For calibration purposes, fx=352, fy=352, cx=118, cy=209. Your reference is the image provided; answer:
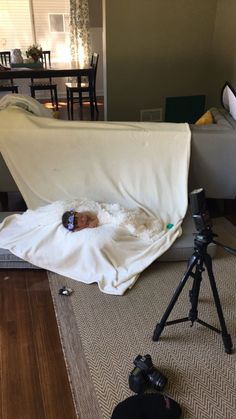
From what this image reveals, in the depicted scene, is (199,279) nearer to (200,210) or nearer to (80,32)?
(200,210)

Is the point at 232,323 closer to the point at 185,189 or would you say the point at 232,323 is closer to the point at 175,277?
the point at 175,277

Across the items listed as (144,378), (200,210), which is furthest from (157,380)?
(200,210)

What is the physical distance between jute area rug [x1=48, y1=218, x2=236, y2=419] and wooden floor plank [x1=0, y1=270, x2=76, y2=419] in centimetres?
5

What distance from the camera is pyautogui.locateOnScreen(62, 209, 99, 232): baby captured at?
2.08 metres

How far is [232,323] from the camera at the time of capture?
5.62 feet

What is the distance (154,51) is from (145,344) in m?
3.88

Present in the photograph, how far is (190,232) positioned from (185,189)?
0.30 meters

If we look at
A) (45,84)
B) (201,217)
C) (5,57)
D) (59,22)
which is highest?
(59,22)

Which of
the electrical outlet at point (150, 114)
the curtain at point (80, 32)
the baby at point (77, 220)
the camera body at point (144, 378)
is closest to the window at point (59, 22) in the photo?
the curtain at point (80, 32)

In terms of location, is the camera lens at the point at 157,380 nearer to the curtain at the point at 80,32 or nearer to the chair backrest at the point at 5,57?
the chair backrest at the point at 5,57

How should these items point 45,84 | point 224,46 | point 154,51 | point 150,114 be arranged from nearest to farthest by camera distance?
point 224,46 < point 154,51 < point 150,114 < point 45,84

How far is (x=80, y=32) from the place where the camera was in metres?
6.01

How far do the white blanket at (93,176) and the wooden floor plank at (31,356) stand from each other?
22 cm

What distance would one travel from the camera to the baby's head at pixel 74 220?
6.82ft
